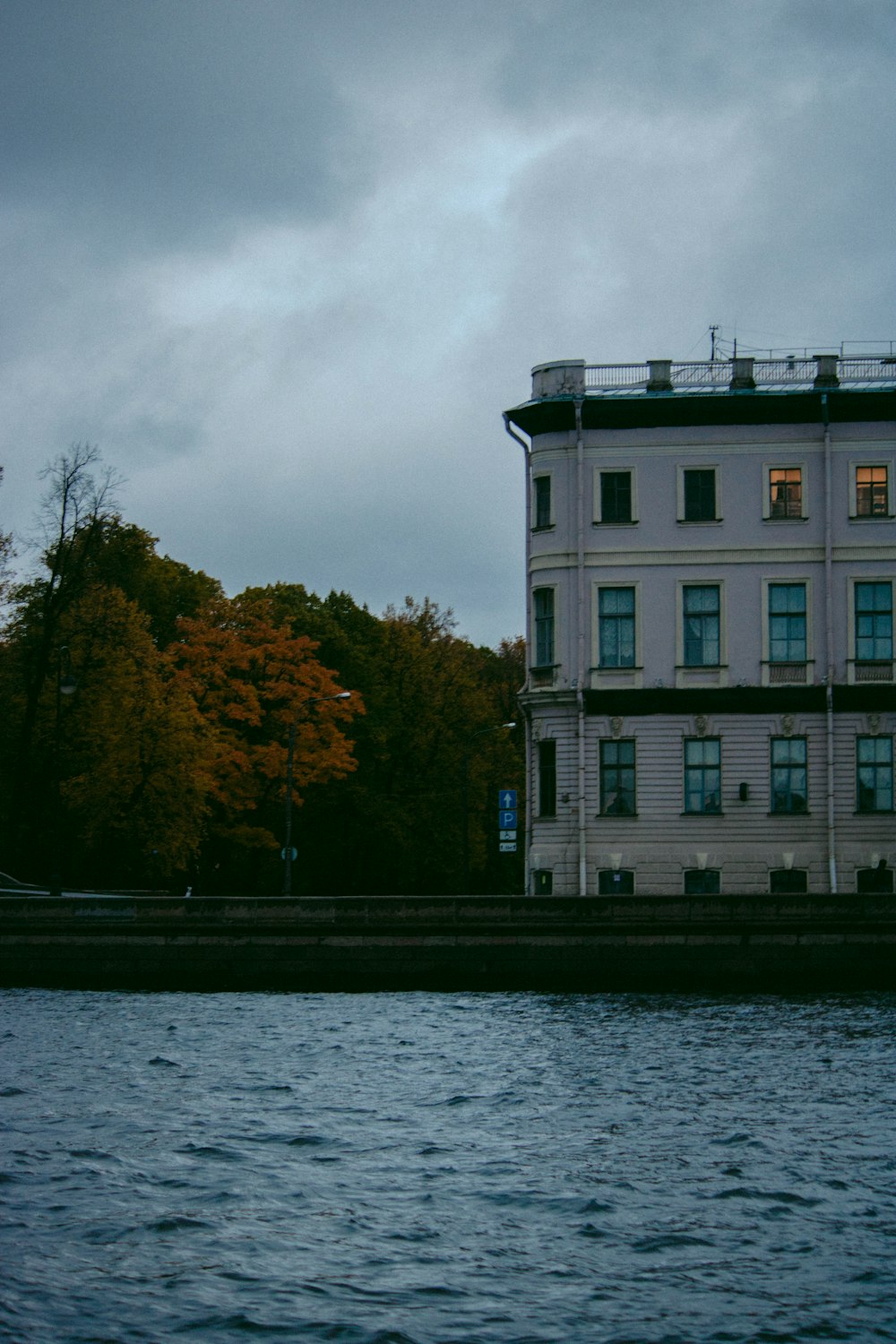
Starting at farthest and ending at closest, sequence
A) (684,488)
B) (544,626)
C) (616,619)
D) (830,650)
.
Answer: (544,626) → (684,488) → (616,619) → (830,650)

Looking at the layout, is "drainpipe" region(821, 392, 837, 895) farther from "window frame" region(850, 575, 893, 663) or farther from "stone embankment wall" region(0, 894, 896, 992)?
"stone embankment wall" region(0, 894, 896, 992)

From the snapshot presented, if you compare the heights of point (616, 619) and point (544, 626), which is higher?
point (616, 619)

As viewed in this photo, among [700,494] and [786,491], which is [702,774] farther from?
[786,491]

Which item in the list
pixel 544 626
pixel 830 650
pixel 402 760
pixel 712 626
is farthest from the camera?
pixel 402 760

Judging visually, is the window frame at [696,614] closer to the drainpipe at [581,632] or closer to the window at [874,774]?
the drainpipe at [581,632]

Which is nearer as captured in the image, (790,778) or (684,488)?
(790,778)

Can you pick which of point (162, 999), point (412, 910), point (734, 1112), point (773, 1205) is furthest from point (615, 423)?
point (773, 1205)

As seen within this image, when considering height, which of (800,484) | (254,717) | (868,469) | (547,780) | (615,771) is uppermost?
(868,469)

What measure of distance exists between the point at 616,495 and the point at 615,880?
10.6m

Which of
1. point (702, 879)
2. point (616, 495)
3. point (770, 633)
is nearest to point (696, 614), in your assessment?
point (770, 633)

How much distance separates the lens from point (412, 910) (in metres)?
34.3

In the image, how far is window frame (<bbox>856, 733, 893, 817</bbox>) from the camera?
45.7 meters

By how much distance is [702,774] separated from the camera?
152 feet

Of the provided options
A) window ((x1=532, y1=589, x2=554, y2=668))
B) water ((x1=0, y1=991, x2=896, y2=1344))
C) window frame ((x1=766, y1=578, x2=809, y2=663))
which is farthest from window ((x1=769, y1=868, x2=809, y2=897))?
water ((x1=0, y1=991, x2=896, y2=1344))
